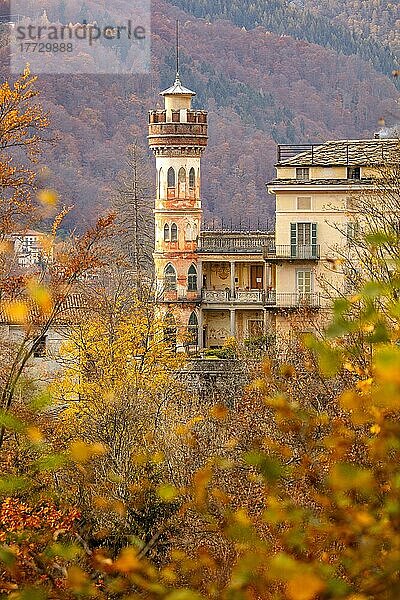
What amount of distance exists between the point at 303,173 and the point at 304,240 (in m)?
1.92

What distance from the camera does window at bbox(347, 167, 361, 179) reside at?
36.9m

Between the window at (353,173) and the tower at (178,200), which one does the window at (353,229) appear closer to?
the window at (353,173)

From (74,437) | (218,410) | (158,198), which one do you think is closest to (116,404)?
(74,437)

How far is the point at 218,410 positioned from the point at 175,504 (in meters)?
11.4

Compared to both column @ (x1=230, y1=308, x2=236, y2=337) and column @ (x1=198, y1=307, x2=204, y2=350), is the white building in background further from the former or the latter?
column @ (x1=230, y1=308, x2=236, y2=337)

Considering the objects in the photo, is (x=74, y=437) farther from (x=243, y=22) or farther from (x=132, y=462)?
(x=243, y=22)

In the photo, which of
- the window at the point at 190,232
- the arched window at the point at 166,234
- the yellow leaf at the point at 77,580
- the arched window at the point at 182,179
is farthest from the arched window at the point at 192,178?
the yellow leaf at the point at 77,580

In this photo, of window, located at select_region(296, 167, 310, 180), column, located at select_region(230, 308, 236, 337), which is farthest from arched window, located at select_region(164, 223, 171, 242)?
window, located at select_region(296, 167, 310, 180)

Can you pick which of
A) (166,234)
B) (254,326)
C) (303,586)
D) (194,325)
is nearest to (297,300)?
(254,326)

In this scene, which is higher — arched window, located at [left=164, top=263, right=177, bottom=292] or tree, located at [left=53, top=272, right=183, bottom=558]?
arched window, located at [left=164, top=263, right=177, bottom=292]

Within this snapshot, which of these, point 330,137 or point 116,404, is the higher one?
point 330,137

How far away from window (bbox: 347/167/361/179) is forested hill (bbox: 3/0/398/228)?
38.1 meters

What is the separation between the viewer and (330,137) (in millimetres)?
88250

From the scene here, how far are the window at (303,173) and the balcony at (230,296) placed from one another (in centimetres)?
769
